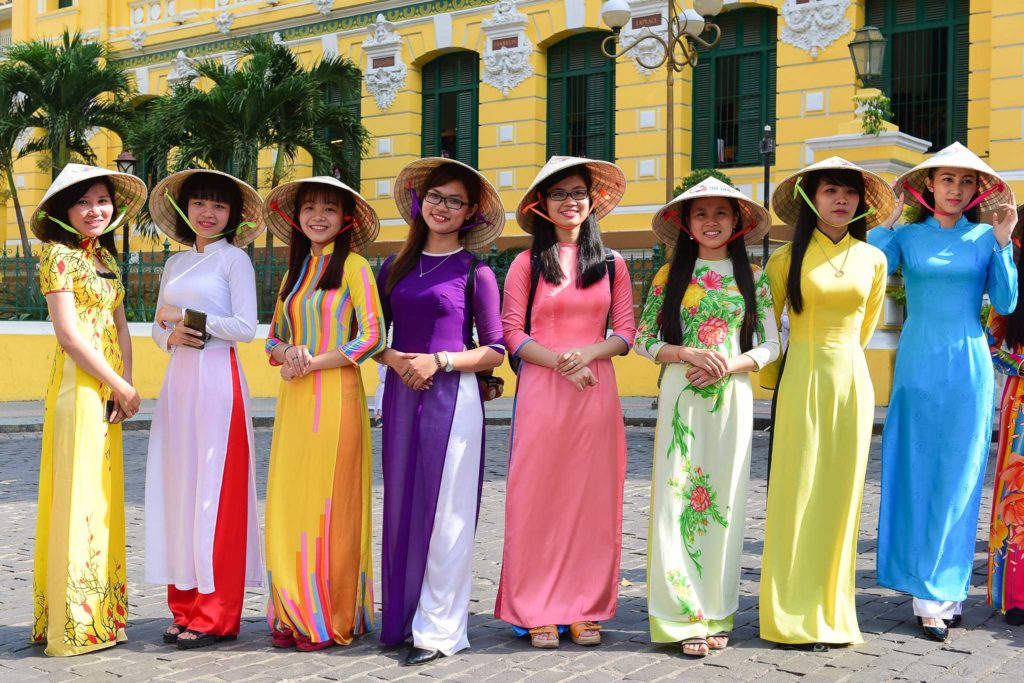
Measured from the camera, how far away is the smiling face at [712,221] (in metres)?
5.08

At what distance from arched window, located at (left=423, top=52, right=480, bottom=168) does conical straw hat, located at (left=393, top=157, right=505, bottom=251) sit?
1804 cm

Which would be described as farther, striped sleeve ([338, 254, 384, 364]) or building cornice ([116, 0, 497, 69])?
building cornice ([116, 0, 497, 69])

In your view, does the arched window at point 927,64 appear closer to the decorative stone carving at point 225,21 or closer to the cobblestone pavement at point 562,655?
the decorative stone carving at point 225,21

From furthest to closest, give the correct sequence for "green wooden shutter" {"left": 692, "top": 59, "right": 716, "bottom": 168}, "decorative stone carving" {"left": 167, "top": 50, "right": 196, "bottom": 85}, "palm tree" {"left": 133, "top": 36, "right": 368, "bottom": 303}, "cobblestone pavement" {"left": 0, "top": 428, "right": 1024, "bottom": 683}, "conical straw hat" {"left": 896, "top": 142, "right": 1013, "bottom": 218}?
"decorative stone carving" {"left": 167, "top": 50, "right": 196, "bottom": 85} < "green wooden shutter" {"left": 692, "top": 59, "right": 716, "bottom": 168} < "palm tree" {"left": 133, "top": 36, "right": 368, "bottom": 303} < "conical straw hat" {"left": 896, "top": 142, "right": 1013, "bottom": 218} < "cobblestone pavement" {"left": 0, "top": 428, "right": 1024, "bottom": 683}

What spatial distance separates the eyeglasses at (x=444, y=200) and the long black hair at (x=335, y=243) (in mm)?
356

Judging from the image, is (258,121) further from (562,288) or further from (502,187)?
(562,288)

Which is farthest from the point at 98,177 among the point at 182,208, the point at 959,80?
the point at 959,80

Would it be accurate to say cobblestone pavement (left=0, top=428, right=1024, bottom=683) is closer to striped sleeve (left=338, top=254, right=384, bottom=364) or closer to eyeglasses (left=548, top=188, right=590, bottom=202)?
striped sleeve (left=338, top=254, right=384, bottom=364)

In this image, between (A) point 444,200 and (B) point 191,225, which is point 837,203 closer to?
(A) point 444,200

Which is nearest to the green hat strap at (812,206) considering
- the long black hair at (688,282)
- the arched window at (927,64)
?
the long black hair at (688,282)

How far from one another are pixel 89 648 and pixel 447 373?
181cm

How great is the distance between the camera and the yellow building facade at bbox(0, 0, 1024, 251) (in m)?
18.2

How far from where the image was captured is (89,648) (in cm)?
489

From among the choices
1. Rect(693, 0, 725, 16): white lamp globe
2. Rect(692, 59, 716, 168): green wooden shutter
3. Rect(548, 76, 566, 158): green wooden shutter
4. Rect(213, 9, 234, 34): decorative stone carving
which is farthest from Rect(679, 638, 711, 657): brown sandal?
Rect(213, 9, 234, 34): decorative stone carving
